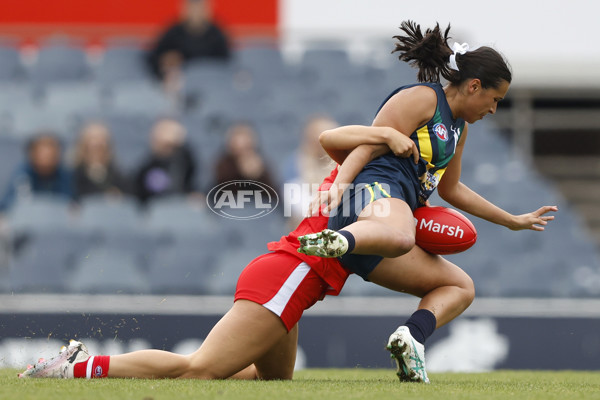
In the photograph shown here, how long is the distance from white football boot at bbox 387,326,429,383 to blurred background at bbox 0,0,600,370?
275cm

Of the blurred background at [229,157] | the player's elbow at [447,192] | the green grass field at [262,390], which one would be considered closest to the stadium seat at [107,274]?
the blurred background at [229,157]

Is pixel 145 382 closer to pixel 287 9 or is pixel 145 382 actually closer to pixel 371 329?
pixel 371 329

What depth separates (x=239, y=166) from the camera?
854 cm

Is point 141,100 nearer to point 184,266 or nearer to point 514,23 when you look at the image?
point 184,266

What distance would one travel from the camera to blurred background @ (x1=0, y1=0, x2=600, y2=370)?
23.6ft

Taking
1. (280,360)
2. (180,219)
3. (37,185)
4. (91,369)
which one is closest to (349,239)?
(280,360)

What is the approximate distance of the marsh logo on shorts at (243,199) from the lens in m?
8.40

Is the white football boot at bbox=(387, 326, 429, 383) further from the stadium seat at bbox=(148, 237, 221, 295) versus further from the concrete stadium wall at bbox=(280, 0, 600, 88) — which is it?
the concrete stadium wall at bbox=(280, 0, 600, 88)

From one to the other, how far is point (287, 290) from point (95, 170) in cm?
489

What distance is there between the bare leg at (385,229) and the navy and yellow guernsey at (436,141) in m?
0.28

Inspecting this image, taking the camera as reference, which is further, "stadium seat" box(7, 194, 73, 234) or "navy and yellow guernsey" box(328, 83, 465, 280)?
"stadium seat" box(7, 194, 73, 234)

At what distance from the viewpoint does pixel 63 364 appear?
13.3ft

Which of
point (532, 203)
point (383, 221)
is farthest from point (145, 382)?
point (532, 203)

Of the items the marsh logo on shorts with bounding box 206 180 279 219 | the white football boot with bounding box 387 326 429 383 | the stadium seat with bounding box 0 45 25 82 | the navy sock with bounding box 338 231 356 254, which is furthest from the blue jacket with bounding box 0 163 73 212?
the navy sock with bounding box 338 231 356 254
